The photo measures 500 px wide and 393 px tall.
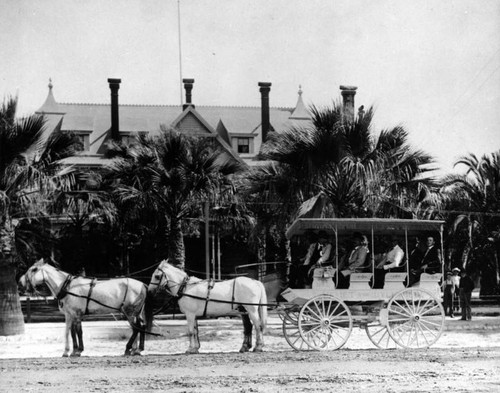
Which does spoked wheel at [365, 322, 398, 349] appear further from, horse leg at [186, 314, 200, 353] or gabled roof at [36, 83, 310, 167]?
gabled roof at [36, 83, 310, 167]

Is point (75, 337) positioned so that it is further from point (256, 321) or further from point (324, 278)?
point (324, 278)

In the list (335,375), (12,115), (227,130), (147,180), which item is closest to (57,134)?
(12,115)

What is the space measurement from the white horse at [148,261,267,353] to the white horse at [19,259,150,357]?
449 millimetres

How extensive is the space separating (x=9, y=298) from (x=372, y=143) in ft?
32.2

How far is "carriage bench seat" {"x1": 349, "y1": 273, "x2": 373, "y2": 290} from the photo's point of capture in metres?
15.6

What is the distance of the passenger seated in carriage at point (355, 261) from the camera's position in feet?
51.7

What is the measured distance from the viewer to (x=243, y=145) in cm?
5288

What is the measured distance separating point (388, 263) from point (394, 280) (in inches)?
16.9

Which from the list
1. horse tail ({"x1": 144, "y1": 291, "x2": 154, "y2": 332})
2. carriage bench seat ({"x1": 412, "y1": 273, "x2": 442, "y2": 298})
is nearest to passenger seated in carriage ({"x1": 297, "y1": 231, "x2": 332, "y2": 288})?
carriage bench seat ({"x1": 412, "y1": 273, "x2": 442, "y2": 298})

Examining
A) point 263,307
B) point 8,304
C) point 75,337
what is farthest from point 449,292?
point 75,337

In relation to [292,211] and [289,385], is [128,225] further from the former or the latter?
[289,385]

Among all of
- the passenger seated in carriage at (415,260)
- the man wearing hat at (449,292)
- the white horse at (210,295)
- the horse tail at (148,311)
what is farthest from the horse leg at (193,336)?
the man wearing hat at (449,292)

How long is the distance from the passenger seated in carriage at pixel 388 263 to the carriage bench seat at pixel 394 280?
155 millimetres

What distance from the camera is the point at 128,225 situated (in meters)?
29.1
